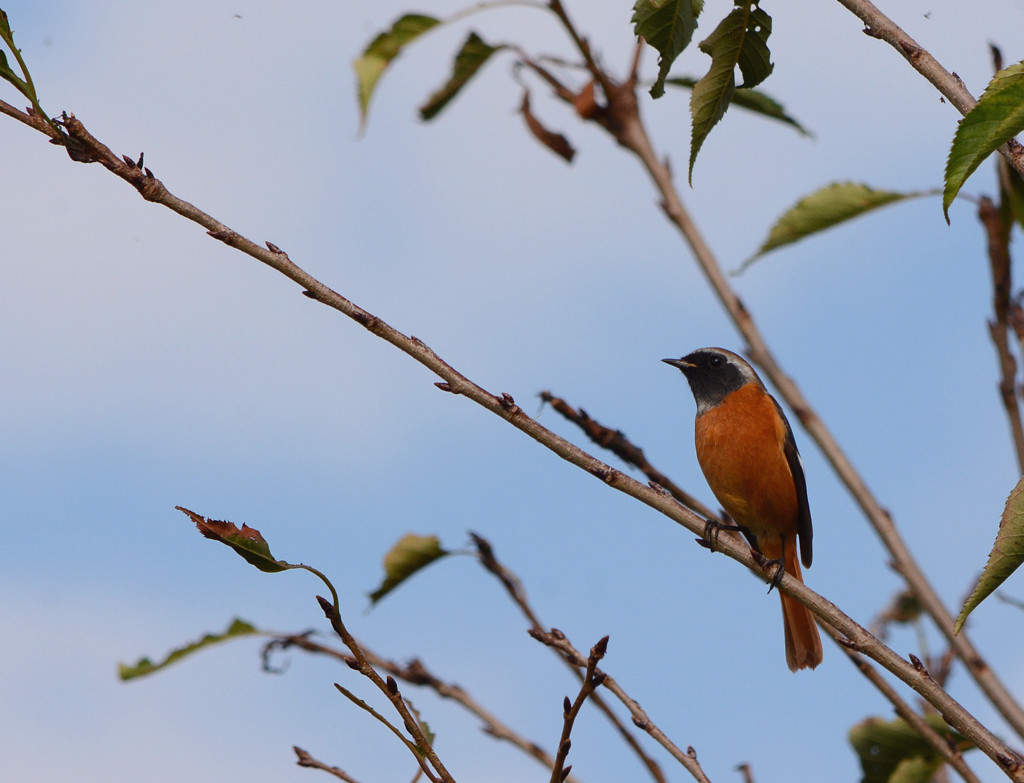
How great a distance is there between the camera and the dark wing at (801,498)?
6.27 m

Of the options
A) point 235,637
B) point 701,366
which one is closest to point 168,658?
point 235,637

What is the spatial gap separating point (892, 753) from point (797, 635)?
201 centimetres

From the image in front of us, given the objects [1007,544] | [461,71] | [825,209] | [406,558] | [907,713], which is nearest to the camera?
[1007,544]

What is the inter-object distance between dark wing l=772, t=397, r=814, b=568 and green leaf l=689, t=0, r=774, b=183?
3.92 metres

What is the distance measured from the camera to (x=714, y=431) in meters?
6.18

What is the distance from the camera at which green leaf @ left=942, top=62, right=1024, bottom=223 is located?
201cm

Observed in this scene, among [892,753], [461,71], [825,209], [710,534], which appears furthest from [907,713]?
[461,71]

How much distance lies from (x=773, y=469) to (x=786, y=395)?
5.98 ft

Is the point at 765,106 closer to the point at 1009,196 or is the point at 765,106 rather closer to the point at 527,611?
the point at 1009,196

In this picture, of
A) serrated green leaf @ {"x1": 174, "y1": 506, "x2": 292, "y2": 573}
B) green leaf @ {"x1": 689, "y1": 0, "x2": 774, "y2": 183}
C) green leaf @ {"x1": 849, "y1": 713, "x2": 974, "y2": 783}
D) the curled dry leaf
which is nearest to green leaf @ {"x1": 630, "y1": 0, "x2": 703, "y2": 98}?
green leaf @ {"x1": 689, "y1": 0, "x2": 774, "y2": 183}

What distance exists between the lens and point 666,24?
255 cm

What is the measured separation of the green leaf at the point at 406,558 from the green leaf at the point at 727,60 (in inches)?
98.8

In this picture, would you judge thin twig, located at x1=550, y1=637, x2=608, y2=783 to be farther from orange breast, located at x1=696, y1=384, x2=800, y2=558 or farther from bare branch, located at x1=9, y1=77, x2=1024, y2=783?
orange breast, located at x1=696, y1=384, x2=800, y2=558

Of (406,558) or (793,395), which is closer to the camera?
(793,395)
